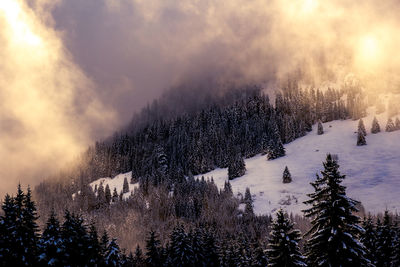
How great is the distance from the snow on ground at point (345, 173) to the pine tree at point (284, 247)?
382ft

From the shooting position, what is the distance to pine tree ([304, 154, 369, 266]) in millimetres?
21203

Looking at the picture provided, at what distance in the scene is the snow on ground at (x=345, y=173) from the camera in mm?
139375

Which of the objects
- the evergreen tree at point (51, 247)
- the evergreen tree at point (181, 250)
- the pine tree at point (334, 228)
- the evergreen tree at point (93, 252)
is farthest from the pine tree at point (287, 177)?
the pine tree at point (334, 228)

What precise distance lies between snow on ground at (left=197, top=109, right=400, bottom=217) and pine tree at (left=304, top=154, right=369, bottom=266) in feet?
396

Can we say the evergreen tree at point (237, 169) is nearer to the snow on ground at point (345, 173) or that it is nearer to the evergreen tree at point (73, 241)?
the snow on ground at point (345, 173)

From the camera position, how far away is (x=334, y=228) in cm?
2152

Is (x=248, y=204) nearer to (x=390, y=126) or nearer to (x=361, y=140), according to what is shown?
(x=361, y=140)

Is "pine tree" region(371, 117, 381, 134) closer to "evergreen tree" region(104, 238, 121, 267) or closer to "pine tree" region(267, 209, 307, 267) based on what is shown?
"evergreen tree" region(104, 238, 121, 267)

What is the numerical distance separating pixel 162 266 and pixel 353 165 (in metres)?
119

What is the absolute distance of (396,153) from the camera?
162 meters

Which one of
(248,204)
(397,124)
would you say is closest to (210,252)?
(248,204)

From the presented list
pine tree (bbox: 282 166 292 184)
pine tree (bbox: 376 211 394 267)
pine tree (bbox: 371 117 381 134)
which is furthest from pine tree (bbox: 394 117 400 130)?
pine tree (bbox: 376 211 394 267)

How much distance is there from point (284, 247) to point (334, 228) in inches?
244

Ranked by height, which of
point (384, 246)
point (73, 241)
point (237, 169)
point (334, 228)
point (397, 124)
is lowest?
point (384, 246)
